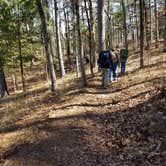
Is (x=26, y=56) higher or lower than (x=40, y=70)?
higher

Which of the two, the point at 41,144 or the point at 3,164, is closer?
the point at 3,164

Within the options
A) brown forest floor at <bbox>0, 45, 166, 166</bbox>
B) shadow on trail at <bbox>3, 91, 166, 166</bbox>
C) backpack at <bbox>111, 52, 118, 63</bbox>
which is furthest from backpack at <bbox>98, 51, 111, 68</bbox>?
shadow on trail at <bbox>3, 91, 166, 166</bbox>

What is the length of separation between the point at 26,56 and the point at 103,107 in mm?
15486

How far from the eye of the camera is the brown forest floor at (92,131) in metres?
8.00

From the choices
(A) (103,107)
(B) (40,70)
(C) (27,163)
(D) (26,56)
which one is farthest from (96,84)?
(B) (40,70)

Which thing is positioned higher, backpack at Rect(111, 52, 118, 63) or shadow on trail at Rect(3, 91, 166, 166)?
backpack at Rect(111, 52, 118, 63)

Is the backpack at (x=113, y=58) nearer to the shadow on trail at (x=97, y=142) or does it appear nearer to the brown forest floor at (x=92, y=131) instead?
the brown forest floor at (x=92, y=131)

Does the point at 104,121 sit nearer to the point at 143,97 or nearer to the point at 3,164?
the point at 143,97

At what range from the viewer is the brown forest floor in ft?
26.2

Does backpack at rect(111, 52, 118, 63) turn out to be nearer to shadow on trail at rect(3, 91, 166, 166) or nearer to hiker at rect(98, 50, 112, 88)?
hiker at rect(98, 50, 112, 88)

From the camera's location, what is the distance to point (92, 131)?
A: 944 cm

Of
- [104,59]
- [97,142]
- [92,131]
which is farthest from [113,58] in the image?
[97,142]

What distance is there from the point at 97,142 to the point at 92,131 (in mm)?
725

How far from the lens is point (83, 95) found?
13.6 metres
